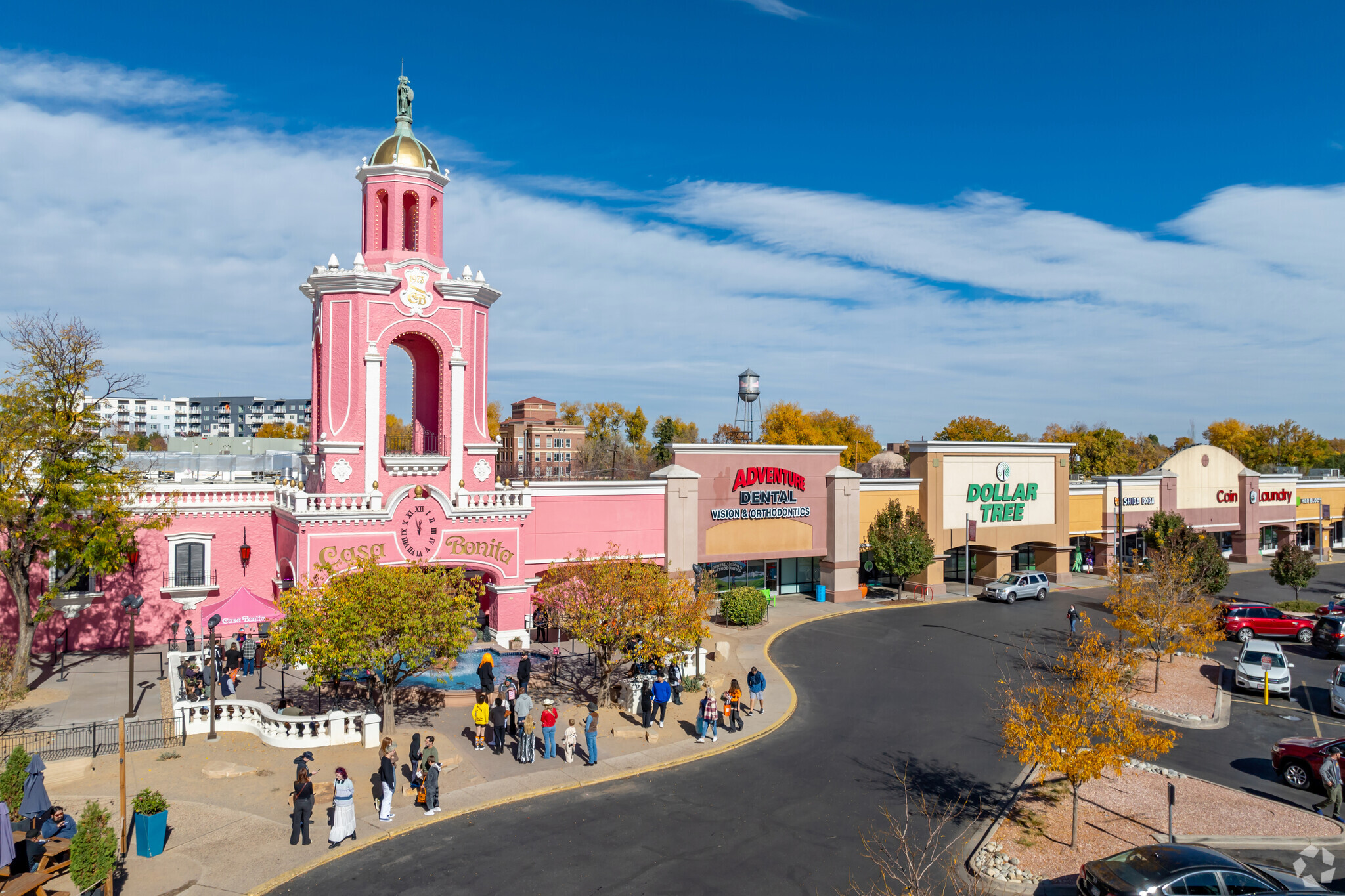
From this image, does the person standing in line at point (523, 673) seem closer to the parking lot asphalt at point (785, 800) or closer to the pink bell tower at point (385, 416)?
the parking lot asphalt at point (785, 800)

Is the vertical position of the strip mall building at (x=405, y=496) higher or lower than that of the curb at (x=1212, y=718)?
higher

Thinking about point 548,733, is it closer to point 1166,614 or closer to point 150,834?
point 150,834

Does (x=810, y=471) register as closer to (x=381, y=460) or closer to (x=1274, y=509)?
(x=381, y=460)

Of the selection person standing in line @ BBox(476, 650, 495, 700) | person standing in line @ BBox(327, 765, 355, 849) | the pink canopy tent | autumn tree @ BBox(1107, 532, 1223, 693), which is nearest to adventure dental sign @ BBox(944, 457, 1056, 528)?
autumn tree @ BBox(1107, 532, 1223, 693)

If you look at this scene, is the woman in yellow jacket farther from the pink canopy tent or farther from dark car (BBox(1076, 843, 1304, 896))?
dark car (BBox(1076, 843, 1304, 896))

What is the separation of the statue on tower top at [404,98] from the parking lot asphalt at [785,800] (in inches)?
1105

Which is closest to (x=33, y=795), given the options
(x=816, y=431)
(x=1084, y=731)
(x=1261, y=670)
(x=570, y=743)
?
(x=570, y=743)

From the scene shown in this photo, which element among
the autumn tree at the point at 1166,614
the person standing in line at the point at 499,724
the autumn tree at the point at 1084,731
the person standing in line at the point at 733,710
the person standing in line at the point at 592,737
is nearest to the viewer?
the autumn tree at the point at 1084,731

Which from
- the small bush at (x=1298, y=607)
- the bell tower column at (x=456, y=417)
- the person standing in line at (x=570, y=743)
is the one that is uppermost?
the bell tower column at (x=456, y=417)

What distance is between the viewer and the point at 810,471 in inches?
1756

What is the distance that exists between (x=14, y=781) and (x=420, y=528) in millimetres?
16257

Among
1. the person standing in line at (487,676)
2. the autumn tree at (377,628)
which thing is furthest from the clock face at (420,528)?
the autumn tree at (377,628)

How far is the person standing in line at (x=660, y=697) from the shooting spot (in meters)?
23.5

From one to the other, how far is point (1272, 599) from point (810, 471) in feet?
92.1
